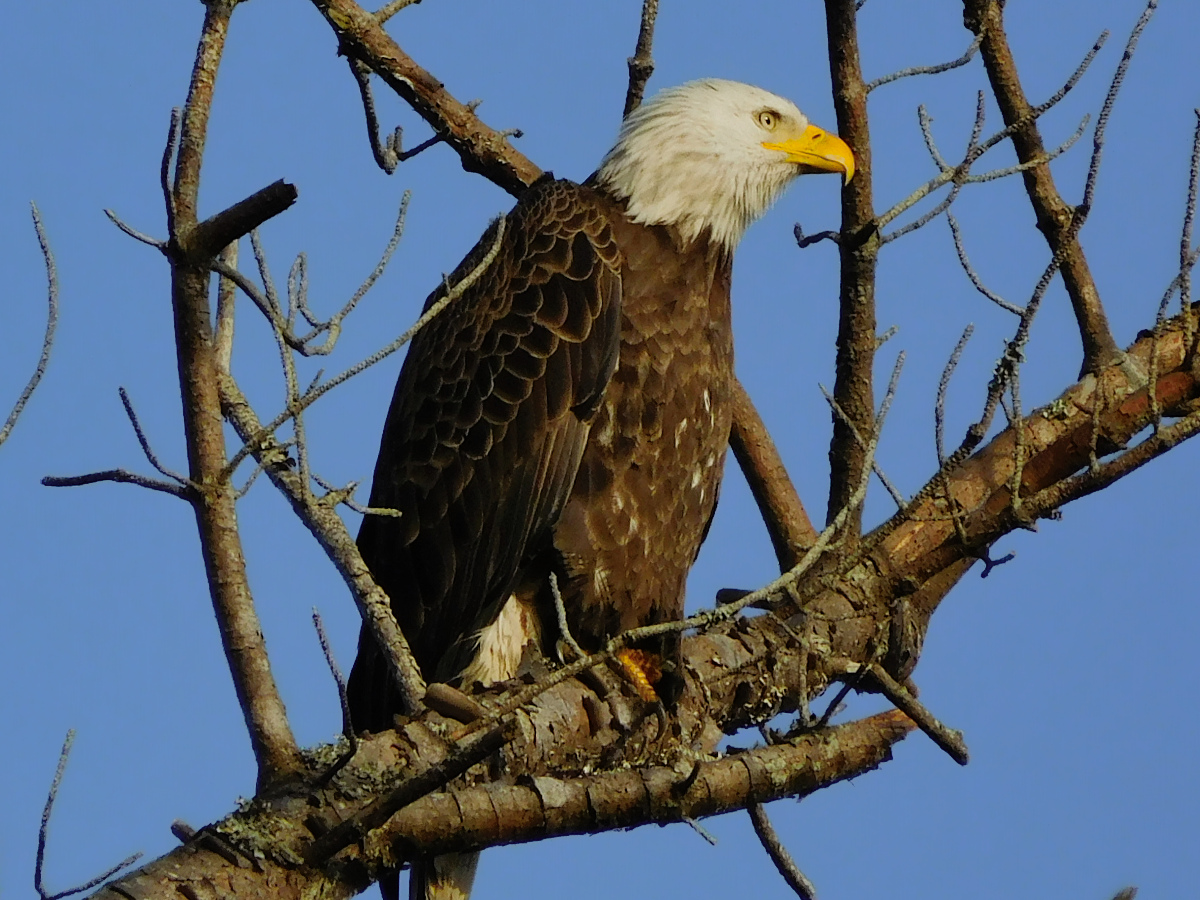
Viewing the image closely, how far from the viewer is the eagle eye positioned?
5969 millimetres

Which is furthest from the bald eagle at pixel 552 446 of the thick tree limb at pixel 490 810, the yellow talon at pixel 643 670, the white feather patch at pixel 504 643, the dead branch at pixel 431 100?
the thick tree limb at pixel 490 810

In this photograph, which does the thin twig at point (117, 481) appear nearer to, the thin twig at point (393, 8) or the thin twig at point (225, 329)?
the thin twig at point (225, 329)

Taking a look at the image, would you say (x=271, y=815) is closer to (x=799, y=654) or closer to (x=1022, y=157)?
(x=799, y=654)

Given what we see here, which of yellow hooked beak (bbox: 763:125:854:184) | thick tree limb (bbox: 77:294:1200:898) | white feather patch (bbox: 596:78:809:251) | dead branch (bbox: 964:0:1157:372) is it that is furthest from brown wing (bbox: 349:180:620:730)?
dead branch (bbox: 964:0:1157:372)

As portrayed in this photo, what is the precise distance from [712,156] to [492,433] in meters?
1.52

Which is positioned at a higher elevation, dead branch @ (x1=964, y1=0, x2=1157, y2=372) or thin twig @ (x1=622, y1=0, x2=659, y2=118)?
thin twig @ (x1=622, y1=0, x2=659, y2=118)

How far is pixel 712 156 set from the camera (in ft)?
19.2

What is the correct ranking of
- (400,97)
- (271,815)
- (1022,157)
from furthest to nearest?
(400,97) < (1022,157) < (271,815)

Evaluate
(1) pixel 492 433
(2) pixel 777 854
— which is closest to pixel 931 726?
(2) pixel 777 854

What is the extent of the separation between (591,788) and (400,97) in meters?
3.41

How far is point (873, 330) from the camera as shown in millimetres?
5000

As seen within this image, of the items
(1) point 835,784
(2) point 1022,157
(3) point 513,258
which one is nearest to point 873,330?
(2) point 1022,157

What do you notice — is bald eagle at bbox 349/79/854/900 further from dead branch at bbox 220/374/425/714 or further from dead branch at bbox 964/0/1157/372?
dead branch at bbox 220/374/425/714

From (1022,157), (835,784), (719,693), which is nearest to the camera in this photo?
(835,784)
